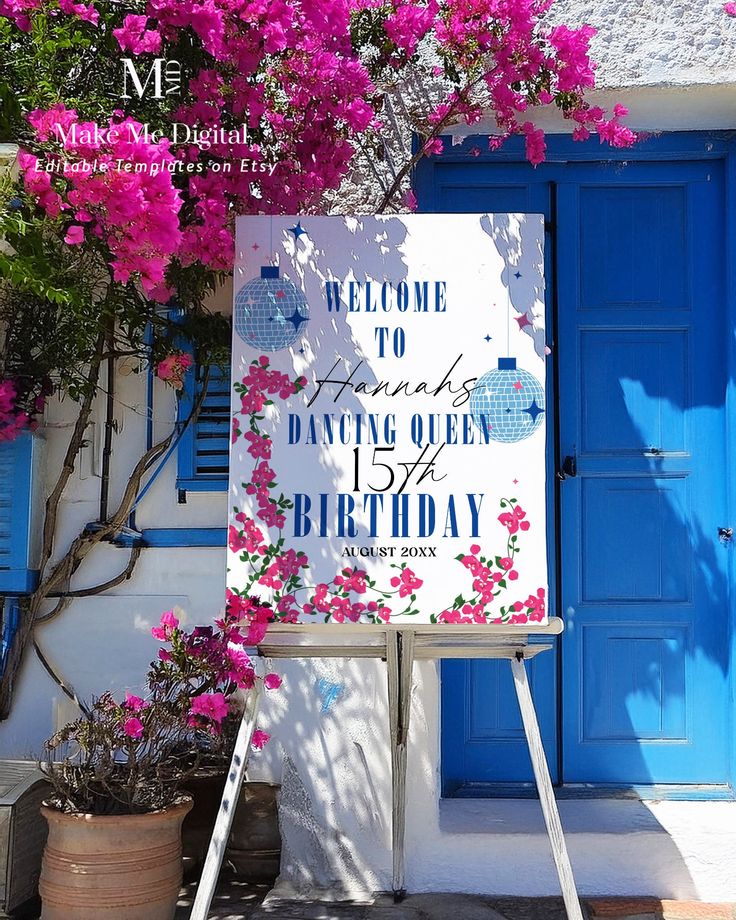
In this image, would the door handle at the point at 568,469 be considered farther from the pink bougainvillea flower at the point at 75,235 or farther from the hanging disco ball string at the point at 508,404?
the pink bougainvillea flower at the point at 75,235

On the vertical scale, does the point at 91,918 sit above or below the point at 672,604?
below

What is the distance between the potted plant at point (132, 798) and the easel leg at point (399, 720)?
446 millimetres

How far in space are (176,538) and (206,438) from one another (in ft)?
1.26

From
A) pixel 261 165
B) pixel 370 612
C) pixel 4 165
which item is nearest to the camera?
pixel 370 612

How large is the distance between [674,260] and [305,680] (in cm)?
210

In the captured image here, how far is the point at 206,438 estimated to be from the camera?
3.90 metres

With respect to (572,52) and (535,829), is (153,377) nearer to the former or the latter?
(572,52)

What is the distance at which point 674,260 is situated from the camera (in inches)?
159

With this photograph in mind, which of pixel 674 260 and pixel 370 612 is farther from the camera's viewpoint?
pixel 674 260

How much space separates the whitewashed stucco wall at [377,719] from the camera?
3.59 metres

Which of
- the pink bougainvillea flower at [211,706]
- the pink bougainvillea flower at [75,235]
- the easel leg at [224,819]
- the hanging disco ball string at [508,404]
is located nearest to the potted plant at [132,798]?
the pink bougainvillea flower at [211,706]

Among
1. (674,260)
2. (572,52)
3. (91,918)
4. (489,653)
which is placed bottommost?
(91,918)

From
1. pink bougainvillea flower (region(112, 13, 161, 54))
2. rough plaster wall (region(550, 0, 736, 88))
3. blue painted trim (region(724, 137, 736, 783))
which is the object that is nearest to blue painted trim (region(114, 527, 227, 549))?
pink bougainvillea flower (region(112, 13, 161, 54))

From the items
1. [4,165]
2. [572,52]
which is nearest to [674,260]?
[572,52]
